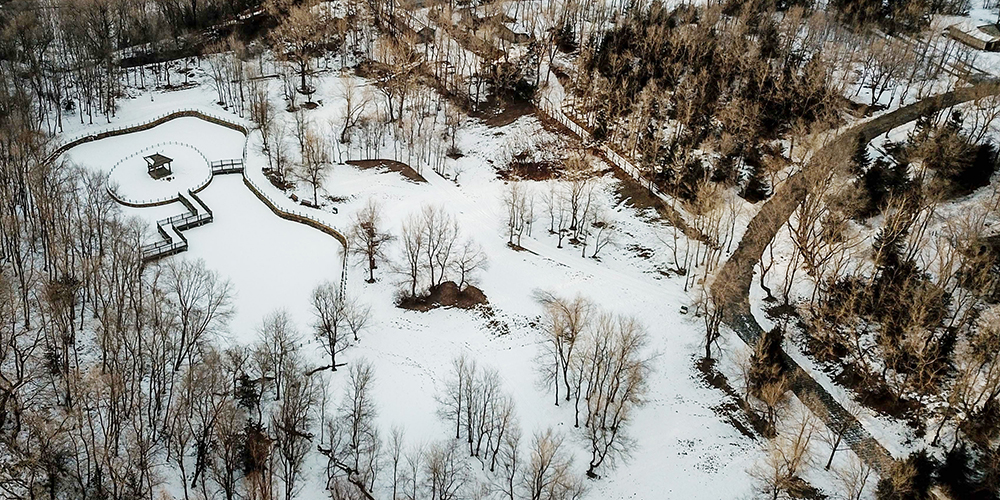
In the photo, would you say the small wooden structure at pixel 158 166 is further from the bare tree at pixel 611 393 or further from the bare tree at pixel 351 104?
the bare tree at pixel 611 393

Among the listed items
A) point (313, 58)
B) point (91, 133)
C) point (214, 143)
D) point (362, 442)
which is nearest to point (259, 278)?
point (362, 442)

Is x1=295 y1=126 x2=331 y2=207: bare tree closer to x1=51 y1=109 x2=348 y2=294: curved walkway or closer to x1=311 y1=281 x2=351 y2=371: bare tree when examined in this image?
x1=51 y1=109 x2=348 y2=294: curved walkway

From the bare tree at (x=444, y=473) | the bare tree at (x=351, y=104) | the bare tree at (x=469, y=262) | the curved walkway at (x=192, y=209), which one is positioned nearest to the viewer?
the bare tree at (x=444, y=473)

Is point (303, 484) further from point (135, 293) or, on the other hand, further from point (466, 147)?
point (466, 147)

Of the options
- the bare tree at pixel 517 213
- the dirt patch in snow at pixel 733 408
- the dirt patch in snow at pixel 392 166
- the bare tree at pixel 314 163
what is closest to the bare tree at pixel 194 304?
the bare tree at pixel 314 163

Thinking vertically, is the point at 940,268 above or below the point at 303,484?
above

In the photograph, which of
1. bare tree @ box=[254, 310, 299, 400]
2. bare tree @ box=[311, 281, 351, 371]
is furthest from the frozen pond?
bare tree @ box=[311, 281, 351, 371]

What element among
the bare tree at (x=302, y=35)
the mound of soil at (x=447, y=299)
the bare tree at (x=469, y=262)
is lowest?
the mound of soil at (x=447, y=299)
